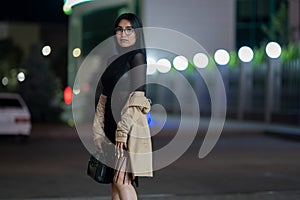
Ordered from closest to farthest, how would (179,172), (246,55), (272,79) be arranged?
1. (179,172)
2. (272,79)
3. (246,55)

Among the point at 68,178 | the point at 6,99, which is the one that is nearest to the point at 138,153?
→ the point at 68,178

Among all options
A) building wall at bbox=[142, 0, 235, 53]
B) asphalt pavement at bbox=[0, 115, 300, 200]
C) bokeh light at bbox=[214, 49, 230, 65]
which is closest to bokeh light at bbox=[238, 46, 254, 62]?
bokeh light at bbox=[214, 49, 230, 65]

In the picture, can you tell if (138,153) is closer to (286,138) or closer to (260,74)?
(286,138)

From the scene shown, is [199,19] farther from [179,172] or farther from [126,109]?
[126,109]

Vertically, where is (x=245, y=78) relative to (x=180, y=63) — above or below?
below

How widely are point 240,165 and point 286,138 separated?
23.4 ft

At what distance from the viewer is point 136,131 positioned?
5328 mm

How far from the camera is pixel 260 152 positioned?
51.3 feet

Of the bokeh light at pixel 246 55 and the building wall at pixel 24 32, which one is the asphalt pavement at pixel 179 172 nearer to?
the bokeh light at pixel 246 55

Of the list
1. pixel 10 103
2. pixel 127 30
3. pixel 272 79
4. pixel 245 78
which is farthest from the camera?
pixel 245 78

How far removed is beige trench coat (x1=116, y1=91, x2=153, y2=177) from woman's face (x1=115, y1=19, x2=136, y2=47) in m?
0.46

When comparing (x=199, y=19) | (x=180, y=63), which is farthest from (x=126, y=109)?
(x=199, y=19)

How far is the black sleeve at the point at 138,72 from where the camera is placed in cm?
534

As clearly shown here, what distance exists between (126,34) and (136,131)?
82 cm
